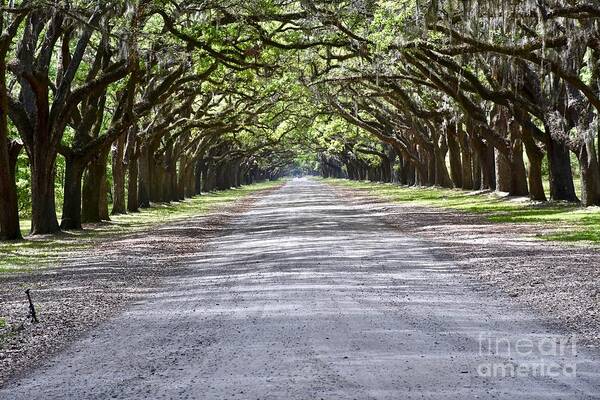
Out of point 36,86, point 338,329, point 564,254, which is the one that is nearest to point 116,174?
point 36,86

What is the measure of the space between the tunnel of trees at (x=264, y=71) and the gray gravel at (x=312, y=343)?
6.72 metres

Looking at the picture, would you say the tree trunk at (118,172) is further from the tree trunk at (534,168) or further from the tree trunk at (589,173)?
the tree trunk at (589,173)

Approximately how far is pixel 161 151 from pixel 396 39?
2372 centimetres

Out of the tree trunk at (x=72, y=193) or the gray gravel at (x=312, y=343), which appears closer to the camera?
the gray gravel at (x=312, y=343)

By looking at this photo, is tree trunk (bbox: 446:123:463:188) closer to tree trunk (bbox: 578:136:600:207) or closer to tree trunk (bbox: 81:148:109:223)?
tree trunk (bbox: 578:136:600:207)

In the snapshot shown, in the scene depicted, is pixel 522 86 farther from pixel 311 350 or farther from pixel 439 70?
Result: pixel 311 350

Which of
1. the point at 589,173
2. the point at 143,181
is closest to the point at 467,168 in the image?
the point at 143,181

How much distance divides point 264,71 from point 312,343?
2262cm

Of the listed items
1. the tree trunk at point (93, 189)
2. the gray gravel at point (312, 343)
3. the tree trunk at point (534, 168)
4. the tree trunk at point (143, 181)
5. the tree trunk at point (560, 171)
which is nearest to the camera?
the gray gravel at point (312, 343)

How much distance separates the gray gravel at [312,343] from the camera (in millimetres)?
5590

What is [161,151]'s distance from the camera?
41.3 m

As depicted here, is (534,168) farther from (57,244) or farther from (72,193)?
(57,244)

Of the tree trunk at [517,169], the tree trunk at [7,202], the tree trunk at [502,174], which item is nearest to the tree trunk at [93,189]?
the tree trunk at [7,202]

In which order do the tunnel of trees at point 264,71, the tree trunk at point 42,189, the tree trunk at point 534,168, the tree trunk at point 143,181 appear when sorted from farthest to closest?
the tree trunk at point 143,181, the tree trunk at point 534,168, the tree trunk at point 42,189, the tunnel of trees at point 264,71
